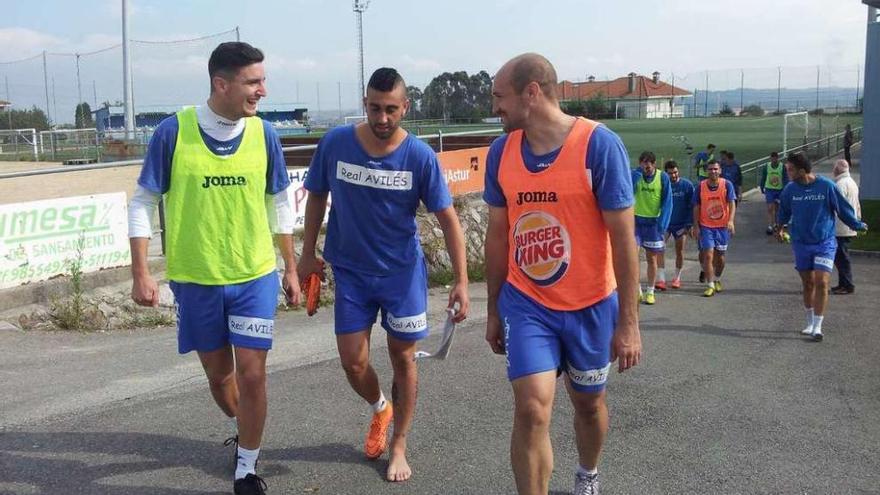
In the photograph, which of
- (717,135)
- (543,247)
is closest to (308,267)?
(543,247)

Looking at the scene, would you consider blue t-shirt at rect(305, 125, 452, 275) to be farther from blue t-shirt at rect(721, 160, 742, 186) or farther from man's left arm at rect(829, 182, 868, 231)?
blue t-shirt at rect(721, 160, 742, 186)

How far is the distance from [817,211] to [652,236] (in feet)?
8.79

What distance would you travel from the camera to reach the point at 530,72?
3.47m

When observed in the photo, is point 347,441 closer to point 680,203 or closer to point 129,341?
point 129,341

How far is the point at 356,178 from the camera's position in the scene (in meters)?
4.28

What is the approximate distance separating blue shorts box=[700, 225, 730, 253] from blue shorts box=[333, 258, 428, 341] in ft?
26.0

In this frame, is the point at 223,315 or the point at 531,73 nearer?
the point at 531,73

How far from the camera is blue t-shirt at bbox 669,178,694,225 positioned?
12.1 meters

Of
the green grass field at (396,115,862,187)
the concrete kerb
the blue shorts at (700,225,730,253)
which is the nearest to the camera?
the concrete kerb

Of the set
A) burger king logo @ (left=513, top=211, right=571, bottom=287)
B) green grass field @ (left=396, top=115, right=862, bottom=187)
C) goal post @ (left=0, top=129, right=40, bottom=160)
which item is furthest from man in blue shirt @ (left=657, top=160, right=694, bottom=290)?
goal post @ (left=0, top=129, right=40, bottom=160)

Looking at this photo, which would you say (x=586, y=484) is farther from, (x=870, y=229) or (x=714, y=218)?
(x=870, y=229)

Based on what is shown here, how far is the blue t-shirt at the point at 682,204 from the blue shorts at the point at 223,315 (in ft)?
29.8

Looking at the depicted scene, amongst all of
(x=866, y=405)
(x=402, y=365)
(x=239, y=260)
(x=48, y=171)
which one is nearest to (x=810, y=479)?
(x=866, y=405)

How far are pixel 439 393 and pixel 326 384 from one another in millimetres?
824
